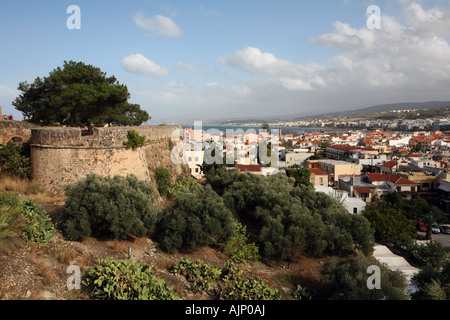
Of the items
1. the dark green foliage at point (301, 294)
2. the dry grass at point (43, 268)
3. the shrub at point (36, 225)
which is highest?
the shrub at point (36, 225)

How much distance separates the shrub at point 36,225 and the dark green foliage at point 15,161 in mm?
4729

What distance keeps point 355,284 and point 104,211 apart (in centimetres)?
716

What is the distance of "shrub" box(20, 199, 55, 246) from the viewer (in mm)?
7520

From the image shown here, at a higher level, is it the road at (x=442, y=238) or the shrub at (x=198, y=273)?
the shrub at (x=198, y=273)

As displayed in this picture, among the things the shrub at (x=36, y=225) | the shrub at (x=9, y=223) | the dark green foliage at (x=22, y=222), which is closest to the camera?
the shrub at (x=9, y=223)

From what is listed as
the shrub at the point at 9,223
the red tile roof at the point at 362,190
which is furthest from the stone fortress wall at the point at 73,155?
the red tile roof at the point at 362,190

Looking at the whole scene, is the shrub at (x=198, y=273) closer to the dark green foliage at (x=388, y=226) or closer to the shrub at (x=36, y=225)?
the shrub at (x=36, y=225)

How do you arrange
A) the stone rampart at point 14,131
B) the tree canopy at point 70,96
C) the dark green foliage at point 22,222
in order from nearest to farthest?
the dark green foliage at point 22,222 < the stone rampart at point 14,131 < the tree canopy at point 70,96

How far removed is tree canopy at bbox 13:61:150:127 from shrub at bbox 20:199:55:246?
836 cm

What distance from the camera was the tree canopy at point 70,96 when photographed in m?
15.7

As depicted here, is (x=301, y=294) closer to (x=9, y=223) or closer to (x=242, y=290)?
(x=242, y=290)

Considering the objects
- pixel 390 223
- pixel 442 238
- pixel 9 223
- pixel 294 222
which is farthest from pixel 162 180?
pixel 442 238

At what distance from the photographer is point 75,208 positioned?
8773mm
